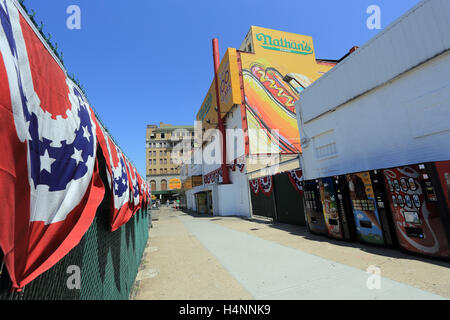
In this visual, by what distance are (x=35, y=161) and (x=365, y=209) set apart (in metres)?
7.41

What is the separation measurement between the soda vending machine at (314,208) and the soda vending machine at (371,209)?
4.73 ft

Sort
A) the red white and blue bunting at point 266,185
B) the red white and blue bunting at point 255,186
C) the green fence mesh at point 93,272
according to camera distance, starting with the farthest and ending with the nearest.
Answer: the red white and blue bunting at point 255,186 < the red white and blue bunting at point 266,185 < the green fence mesh at point 93,272

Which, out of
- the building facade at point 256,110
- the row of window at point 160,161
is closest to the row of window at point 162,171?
the row of window at point 160,161

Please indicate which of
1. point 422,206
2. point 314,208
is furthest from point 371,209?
point 314,208

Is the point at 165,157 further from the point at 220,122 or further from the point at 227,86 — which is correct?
the point at 227,86

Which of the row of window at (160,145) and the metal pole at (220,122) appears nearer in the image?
the metal pole at (220,122)

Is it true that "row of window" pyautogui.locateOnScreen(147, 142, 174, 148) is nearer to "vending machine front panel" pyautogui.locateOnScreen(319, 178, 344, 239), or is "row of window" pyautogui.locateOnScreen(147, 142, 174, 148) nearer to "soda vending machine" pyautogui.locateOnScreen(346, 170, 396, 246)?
"vending machine front panel" pyautogui.locateOnScreen(319, 178, 344, 239)

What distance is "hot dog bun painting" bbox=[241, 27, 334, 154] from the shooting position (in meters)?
19.3

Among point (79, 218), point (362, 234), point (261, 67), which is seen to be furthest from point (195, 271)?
point (261, 67)

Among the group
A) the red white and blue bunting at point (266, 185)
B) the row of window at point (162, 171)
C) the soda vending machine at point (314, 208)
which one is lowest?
the soda vending machine at point (314, 208)

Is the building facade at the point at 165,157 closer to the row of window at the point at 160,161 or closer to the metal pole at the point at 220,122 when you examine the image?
the row of window at the point at 160,161

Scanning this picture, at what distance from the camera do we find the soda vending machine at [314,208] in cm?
798

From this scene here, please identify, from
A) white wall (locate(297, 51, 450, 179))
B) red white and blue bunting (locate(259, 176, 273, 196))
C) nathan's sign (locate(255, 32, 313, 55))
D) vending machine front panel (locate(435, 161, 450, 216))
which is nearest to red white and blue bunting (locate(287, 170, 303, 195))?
white wall (locate(297, 51, 450, 179))
